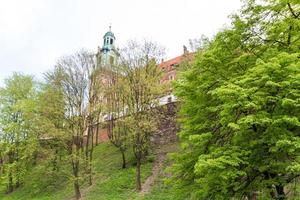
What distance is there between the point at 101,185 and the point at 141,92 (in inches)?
315

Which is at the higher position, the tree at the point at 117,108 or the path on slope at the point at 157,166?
the tree at the point at 117,108

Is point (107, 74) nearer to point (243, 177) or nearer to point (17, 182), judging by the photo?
point (17, 182)

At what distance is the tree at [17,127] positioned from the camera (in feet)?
104

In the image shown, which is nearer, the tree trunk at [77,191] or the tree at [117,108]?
the tree trunk at [77,191]

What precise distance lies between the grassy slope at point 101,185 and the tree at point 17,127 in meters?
1.60

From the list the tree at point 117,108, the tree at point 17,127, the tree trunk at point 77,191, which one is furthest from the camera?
the tree at point 17,127

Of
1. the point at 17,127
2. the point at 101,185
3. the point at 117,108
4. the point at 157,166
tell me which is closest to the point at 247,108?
the point at 157,166

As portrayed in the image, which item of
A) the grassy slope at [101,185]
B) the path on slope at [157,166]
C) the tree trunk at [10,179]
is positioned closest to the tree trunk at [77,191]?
the grassy slope at [101,185]

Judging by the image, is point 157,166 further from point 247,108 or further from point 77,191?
point 247,108

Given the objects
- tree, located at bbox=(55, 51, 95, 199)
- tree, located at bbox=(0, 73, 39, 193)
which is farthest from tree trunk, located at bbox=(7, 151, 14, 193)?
tree, located at bbox=(55, 51, 95, 199)

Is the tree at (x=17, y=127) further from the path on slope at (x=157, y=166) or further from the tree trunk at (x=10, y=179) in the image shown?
the path on slope at (x=157, y=166)

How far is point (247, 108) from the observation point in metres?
10.2

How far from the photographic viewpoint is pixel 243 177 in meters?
11.8

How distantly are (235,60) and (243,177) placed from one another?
4.16m
